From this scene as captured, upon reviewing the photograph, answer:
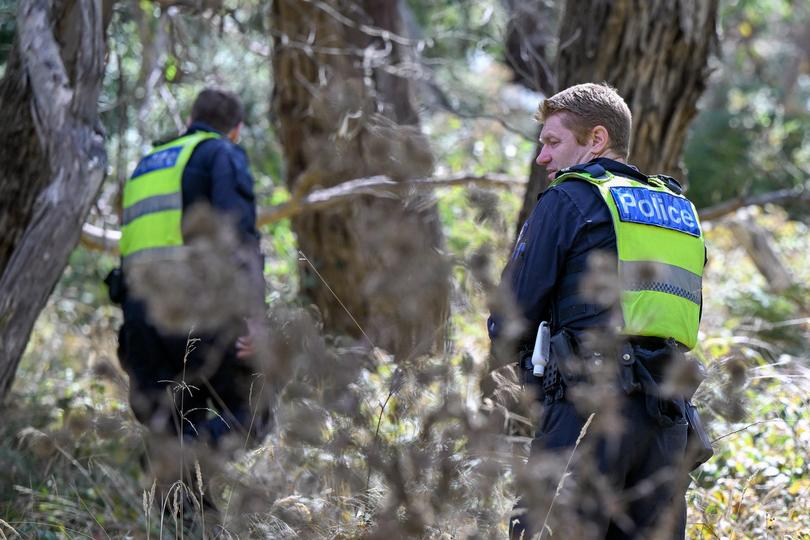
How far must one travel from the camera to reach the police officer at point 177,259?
503 cm

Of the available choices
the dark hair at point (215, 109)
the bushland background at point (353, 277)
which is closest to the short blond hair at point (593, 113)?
the bushland background at point (353, 277)

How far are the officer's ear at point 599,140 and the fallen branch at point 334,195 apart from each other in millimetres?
3205

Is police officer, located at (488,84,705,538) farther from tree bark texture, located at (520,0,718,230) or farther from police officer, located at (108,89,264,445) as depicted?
tree bark texture, located at (520,0,718,230)

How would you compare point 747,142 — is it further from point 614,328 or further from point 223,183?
point 614,328

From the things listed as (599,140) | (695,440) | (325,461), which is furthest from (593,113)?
(325,461)

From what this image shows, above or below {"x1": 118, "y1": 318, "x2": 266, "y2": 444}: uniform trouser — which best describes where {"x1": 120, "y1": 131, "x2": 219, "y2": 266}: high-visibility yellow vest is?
above

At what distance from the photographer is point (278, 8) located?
307 inches

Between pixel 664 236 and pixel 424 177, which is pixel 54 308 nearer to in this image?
pixel 424 177

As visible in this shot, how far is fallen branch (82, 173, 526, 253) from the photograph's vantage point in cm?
693

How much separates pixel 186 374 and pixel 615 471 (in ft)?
8.05

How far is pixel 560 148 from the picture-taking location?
356 cm

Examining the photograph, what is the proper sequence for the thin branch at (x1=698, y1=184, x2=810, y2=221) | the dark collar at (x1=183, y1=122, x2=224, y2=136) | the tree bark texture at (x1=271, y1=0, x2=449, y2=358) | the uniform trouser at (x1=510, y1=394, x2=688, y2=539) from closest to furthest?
1. the uniform trouser at (x1=510, y1=394, x2=688, y2=539)
2. the dark collar at (x1=183, y1=122, x2=224, y2=136)
3. the thin branch at (x1=698, y1=184, x2=810, y2=221)
4. the tree bark texture at (x1=271, y1=0, x2=449, y2=358)

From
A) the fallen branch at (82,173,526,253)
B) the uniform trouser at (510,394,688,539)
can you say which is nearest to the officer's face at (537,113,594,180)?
the uniform trouser at (510,394,688,539)

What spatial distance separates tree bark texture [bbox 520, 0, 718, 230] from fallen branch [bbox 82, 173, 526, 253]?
4.62ft
